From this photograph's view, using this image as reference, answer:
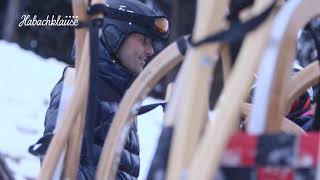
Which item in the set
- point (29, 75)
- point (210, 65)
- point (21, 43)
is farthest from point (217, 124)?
point (21, 43)

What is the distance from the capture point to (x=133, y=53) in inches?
150

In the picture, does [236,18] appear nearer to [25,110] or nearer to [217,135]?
[217,135]

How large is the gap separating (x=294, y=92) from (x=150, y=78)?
48 cm

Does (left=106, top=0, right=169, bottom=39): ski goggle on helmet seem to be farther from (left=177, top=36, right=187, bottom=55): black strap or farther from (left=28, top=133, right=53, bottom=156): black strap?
(left=177, top=36, right=187, bottom=55): black strap

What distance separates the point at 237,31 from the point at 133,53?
185 centimetres

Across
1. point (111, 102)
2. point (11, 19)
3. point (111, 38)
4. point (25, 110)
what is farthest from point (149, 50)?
point (11, 19)

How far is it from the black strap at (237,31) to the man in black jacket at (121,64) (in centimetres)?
131

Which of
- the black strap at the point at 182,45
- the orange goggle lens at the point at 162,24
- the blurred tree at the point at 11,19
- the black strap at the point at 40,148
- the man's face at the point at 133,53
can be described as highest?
the blurred tree at the point at 11,19

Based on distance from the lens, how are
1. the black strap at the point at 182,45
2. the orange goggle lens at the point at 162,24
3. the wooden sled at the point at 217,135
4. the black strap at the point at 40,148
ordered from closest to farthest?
the wooden sled at the point at 217,135, the black strap at the point at 182,45, the black strap at the point at 40,148, the orange goggle lens at the point at 162,24

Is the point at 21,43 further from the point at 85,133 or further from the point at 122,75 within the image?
the point at 85,133

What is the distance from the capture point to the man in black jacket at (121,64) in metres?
3.42

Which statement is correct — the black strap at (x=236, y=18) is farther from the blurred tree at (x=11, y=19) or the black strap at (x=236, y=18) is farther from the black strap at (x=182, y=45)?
the blurred tree at (x=11, y=19)

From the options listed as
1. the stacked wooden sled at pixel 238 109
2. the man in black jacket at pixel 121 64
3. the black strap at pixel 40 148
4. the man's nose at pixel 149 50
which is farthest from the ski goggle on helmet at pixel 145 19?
the stacked wooden sled at pixel 238 109

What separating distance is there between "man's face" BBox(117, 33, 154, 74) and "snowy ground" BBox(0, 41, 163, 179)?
2746 mm
